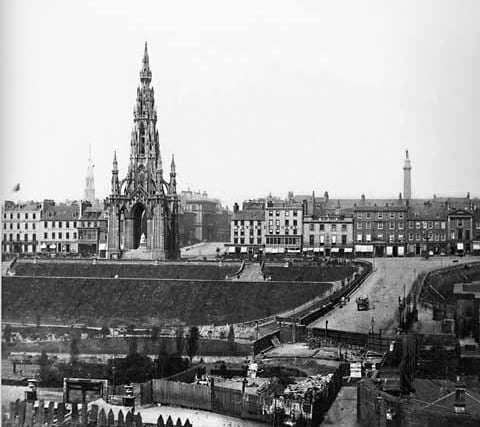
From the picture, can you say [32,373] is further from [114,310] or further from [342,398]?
[342,398]

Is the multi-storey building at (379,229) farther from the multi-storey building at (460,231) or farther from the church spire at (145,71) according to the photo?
the church spire at (145,71)

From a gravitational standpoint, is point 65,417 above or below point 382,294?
below

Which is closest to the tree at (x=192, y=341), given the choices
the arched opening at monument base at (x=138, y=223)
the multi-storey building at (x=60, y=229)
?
the multi-storey building at (x=60, y=229)

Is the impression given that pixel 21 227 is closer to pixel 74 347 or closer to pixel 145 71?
pixel 74 347

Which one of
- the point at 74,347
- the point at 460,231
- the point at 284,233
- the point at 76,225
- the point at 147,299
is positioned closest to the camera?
the point at 460,231

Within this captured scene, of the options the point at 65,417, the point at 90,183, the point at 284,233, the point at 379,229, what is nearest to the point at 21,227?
the point at 90,183

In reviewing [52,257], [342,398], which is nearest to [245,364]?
[342,398]

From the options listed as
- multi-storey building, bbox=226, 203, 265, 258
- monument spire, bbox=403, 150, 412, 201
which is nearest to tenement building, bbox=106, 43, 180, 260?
multi-storey building, bbox=226, 203, 265, 258
